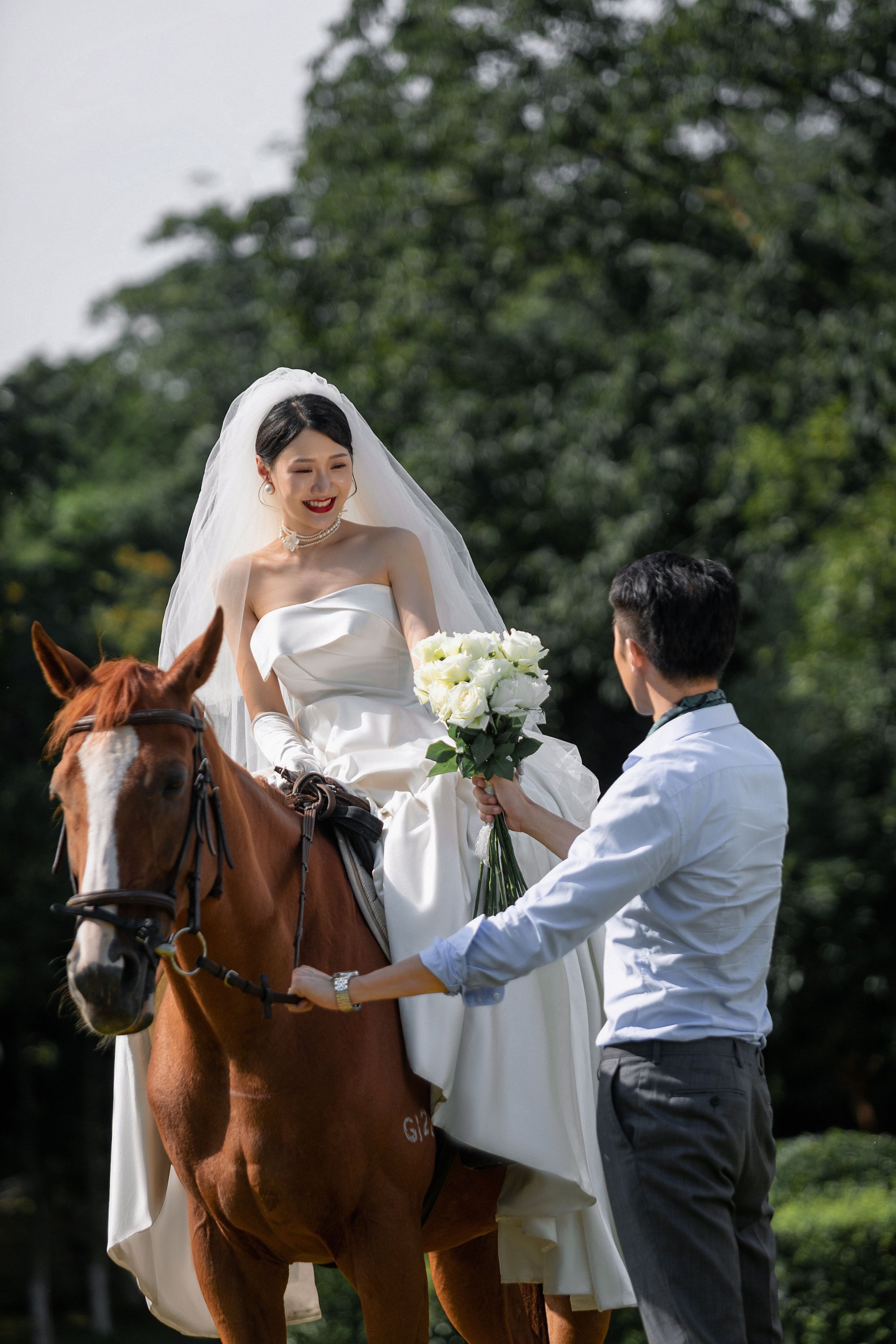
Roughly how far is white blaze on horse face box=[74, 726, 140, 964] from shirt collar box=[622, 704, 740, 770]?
3.47ft

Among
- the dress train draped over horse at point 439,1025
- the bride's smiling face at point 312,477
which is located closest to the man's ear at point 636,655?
the dress train draped over horse at point 439,1025

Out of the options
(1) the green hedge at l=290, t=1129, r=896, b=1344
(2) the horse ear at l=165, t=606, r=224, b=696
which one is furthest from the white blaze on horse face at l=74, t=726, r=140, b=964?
(1) the green hedge at l=290, t=1129, r=896, b=1344

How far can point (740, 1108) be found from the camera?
2.66 metres

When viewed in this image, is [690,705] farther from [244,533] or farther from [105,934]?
[244,533]

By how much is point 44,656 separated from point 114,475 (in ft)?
73.8

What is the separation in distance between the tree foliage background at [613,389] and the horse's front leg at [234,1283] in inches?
354

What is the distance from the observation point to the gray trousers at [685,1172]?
2609 millimetres

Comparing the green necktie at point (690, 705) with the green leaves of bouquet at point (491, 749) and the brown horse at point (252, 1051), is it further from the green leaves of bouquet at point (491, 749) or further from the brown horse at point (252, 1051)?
the brown horse at point (252, 1051)

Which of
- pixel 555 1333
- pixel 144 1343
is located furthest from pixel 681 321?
pixel 144 1343

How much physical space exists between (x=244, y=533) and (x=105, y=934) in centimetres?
228

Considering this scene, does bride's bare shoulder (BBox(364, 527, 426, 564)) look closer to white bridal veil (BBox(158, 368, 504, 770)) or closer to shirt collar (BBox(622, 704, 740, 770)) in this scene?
white bridal veil (BBox(158, 368, 504, 770))

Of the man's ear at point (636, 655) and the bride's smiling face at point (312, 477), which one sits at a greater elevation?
the bride's smiling face at point (312, 477)

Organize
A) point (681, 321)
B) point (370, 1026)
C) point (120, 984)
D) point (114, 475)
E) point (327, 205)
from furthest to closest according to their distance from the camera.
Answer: point (114, 475)
point (327, 205)
point (681, 321)
point (370, 1026)
point (120, 984)

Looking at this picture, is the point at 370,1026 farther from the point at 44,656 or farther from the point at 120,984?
the point at 44,656
